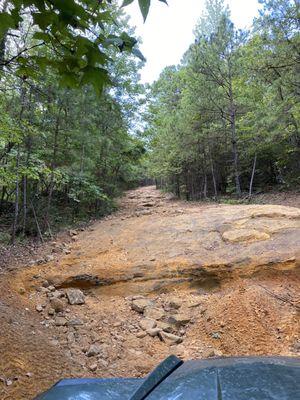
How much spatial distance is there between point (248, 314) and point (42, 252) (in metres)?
4.94

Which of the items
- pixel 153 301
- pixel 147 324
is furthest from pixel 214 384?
pixel 153 301

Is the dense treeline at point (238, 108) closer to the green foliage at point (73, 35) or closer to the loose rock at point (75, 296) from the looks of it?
the loose rock at point (75, 296)

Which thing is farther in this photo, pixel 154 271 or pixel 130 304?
pixel 154 271

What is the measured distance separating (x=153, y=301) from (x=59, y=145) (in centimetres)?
659

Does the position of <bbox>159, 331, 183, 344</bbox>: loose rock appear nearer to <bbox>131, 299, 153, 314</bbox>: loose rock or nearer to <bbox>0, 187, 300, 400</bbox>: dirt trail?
<bbox>0, 187, 300, 400</bbox>: dirt trail

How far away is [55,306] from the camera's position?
16.5 feet

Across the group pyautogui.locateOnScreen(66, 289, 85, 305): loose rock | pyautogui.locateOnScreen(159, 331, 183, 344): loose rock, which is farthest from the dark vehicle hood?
pyautogui.locateOnScreen(66, 289, 85, 305): loose rock

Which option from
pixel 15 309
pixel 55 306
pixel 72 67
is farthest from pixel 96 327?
pixel 72 67

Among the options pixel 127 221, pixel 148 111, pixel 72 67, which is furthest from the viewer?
pixel 148 111

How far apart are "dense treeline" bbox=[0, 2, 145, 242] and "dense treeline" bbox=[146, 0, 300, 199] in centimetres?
247

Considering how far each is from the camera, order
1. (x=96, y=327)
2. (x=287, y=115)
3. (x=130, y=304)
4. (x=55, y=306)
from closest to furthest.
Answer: (x=96, y=327) → (x=55, y=306) → (x=130, y=304) → (x=287, y=115)

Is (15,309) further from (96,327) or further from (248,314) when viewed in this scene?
(248,314)

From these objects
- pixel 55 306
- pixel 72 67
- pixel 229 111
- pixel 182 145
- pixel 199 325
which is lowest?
pixel 199 325

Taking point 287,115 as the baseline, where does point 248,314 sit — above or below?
below
